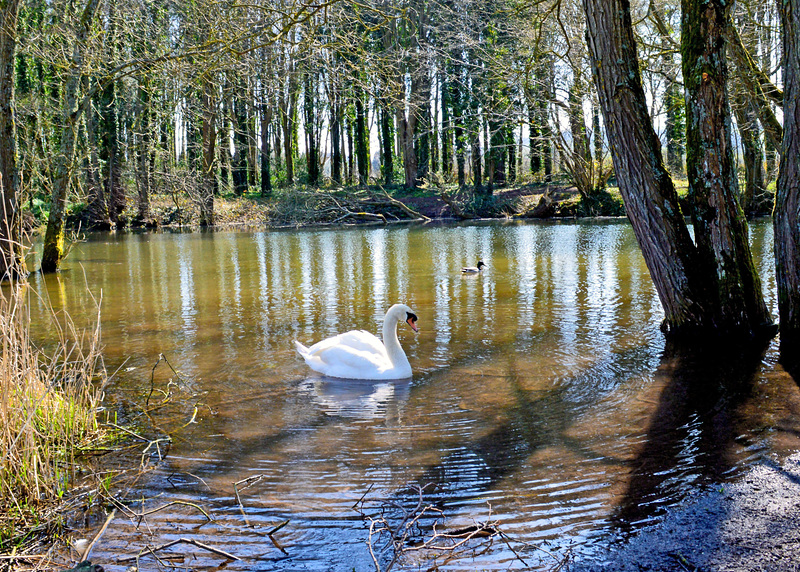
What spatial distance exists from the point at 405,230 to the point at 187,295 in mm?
15189

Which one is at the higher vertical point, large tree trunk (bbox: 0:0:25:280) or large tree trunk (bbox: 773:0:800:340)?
large tree trunk (bbox: 0:0:25:280)

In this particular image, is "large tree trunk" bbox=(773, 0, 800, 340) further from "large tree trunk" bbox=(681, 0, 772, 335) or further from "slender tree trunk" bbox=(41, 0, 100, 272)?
"slender tree trunk" bbox=(41, 0, 100, 272)

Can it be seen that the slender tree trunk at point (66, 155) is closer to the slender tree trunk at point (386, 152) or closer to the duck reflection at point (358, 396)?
the duck reflection at point (358, 396)

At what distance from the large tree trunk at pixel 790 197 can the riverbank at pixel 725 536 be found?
3.46 metres

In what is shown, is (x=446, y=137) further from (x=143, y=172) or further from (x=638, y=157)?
(x=638, y=157)

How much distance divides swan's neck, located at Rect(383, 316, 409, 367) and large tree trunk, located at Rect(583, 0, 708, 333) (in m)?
3.08

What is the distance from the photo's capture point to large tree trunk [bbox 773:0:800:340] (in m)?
6.47

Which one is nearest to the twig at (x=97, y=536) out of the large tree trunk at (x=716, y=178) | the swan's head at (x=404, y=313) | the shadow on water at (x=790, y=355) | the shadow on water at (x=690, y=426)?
the shadow on water at (x=690, y=426)

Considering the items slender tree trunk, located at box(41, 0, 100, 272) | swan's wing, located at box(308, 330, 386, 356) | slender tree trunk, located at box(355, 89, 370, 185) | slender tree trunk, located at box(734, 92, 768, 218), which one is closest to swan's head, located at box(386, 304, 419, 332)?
swan's wing, located at box(308, 330, 386, 356)

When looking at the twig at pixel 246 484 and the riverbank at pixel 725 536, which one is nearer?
the riverbank at pixel 725 536

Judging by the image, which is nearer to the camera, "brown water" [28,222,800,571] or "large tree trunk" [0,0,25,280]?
"brown water" [28,222,800,571]

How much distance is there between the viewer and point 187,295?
1236 centimetres

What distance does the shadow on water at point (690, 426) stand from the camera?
158 inches

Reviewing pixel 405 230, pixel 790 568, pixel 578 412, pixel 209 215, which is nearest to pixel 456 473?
pixel 578 412
